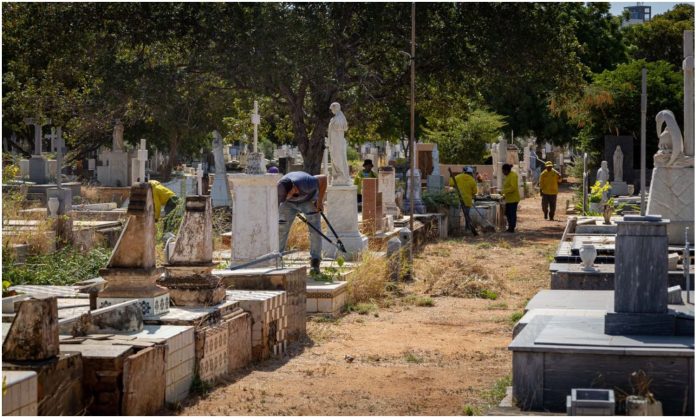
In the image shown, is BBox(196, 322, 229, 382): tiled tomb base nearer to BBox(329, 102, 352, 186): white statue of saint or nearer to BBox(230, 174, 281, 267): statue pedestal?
BBox(230, 174, 281, 267): statue pedestal

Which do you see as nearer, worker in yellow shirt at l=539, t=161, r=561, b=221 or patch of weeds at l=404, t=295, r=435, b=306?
patch of weeds at l=404, t=295, r=435, b=306

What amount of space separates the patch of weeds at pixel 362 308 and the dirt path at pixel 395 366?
0.10 m

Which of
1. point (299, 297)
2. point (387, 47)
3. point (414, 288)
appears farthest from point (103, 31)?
point (299, 297)

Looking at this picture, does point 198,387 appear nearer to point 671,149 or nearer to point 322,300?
point 322,300

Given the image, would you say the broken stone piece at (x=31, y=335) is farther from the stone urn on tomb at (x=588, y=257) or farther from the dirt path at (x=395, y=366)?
the stone urn on tomb at (x=588, y=257)

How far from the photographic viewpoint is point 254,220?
14.3 metres

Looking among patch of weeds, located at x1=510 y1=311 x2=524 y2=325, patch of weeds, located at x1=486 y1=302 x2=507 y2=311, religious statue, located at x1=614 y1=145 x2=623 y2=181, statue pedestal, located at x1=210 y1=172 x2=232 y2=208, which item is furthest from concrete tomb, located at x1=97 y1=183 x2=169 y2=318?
religious statue, located at x1=614 y1=145 x2=623 y2=181

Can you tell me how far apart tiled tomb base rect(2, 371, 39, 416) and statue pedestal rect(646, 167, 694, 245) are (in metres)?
10.6

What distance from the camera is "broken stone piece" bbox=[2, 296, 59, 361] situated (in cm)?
685

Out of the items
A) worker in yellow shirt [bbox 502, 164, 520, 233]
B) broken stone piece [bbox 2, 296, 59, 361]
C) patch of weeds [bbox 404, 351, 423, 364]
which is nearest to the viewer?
broken stone piece [bbox 2, 296, 59, 361]

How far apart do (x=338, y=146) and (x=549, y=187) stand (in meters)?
12.2

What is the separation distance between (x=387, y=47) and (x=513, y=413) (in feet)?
73.9

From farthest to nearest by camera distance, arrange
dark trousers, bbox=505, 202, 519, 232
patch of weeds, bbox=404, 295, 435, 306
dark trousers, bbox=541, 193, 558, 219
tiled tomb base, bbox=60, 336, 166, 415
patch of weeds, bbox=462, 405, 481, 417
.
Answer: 1. dark trousers, bbox=541, 193, 558, 219
2. dark trousers, bbox=505, 202, 519, 232
3. patch of weeds, bbox=404, 295, 435, 306
4. patch of weeds, bbox=462, 405, 481, 417
5. tiled tomb base, bbox=60, 336, 166, 415

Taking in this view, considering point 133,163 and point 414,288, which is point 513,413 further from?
point 133,163
